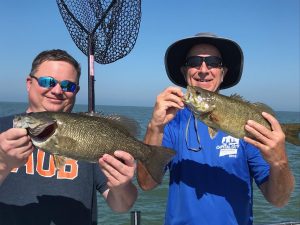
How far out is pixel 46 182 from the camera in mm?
3432

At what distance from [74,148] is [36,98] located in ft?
2.28

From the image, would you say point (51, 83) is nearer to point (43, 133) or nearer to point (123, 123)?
point (43, 133)

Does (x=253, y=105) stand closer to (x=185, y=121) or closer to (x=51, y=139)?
(x=185, y=121)

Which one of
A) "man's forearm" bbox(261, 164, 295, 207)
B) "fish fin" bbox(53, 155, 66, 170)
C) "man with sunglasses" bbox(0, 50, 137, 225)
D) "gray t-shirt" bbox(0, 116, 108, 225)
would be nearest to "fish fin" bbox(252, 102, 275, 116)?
"man's forearm" bbox(261, 164, 295, 207)

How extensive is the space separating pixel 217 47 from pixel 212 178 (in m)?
1.36

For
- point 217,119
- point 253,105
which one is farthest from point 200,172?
point 253,105

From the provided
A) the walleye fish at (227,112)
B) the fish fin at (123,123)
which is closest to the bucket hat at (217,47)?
the walleye fish at (227,112)

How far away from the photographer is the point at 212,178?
3615 millimetres

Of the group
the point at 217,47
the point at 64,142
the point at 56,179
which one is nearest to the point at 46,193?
the point at 56,179

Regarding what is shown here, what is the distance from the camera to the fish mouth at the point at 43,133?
120 inches

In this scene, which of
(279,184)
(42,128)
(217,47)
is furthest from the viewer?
(217,47)

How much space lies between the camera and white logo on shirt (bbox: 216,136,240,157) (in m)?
3.67

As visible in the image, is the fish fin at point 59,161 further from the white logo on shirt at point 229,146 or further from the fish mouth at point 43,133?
the white logo on shirt at point 229,146

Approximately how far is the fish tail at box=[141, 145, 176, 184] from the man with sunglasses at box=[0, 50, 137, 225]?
22 centimetres
